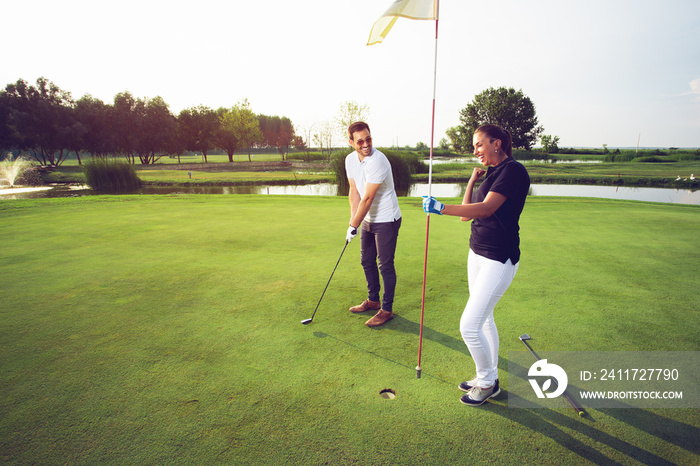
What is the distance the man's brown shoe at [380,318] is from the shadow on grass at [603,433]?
1359 millimetres

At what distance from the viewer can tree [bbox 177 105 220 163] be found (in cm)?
6362

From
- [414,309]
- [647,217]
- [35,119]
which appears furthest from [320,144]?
[414,309]

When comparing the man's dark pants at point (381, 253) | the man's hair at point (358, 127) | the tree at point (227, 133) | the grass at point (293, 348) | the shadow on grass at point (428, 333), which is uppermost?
the tree at point (227, 133)

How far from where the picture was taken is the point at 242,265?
5.38 meters

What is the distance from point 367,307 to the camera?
3951 millimetres

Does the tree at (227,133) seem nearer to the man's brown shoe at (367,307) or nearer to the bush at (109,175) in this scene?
the bush at (109,175)

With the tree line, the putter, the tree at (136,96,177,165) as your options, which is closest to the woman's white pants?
the putter

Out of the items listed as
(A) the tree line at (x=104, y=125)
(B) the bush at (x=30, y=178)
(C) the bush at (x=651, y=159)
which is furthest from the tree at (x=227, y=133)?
(C) the bush at (x=651, y=159)

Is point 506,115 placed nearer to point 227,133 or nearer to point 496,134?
point 227,133

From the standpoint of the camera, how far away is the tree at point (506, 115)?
185 ft

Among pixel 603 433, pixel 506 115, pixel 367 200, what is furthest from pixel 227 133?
pixel 603 433

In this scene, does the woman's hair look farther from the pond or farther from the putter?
the pond

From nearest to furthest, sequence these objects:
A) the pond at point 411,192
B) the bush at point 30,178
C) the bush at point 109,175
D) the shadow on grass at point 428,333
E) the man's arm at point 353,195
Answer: the shadow on grass at point 428,333, the man's arm at point 353,195, the pond at point 411,192, the bush at point 109,175, the bush at point 30,178

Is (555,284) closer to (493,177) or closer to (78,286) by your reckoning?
(493,177)
